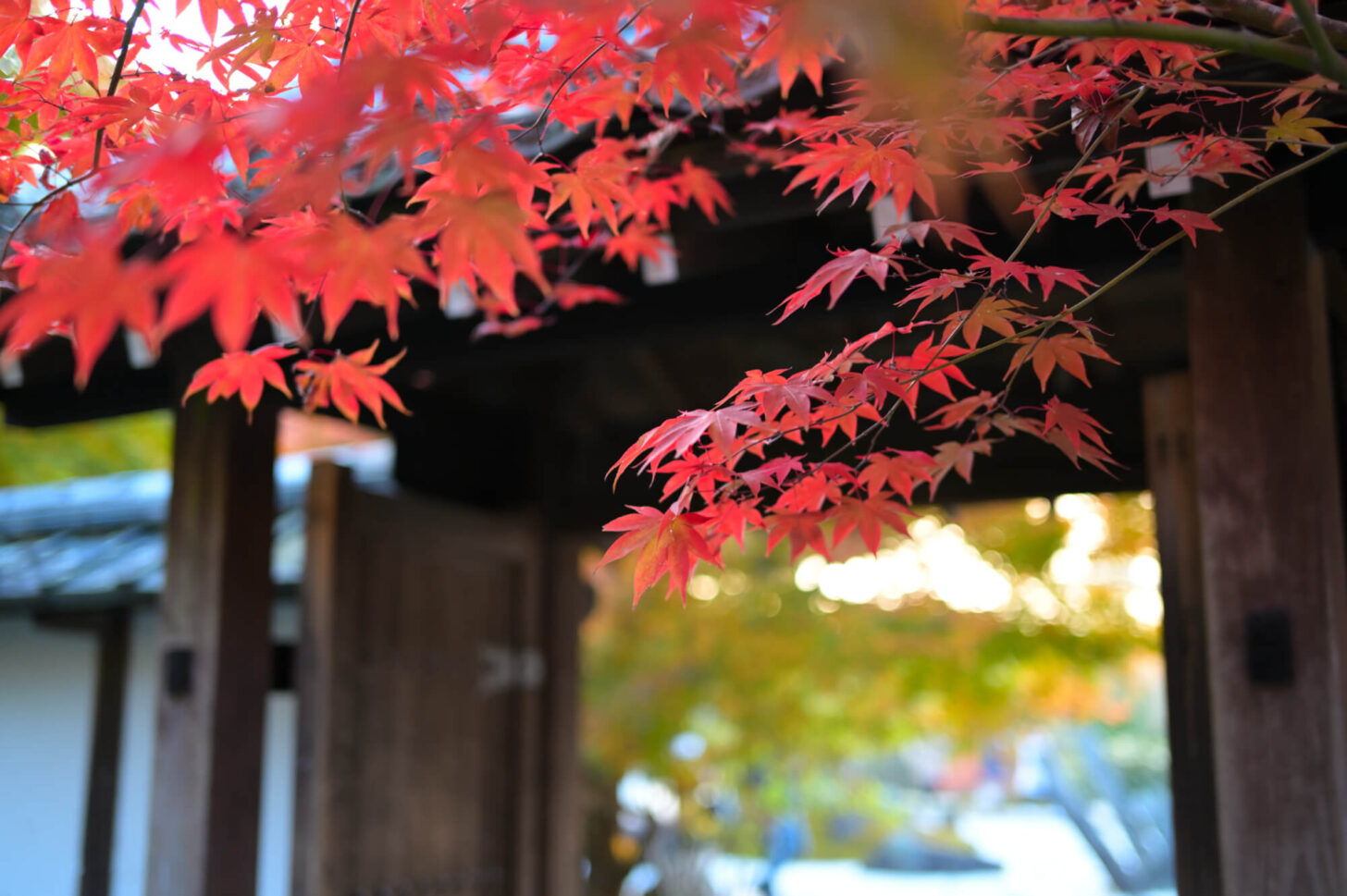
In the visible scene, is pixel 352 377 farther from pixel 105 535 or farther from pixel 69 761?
pixel 105 535

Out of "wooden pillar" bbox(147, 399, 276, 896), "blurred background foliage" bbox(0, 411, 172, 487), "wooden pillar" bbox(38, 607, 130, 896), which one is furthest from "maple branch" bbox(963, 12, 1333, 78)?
"blurred background foliage" bbox(0, 411, 172, 487)

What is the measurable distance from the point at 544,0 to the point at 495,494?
3.45m

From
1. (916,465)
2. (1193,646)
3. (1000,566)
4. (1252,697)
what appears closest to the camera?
(916,465)

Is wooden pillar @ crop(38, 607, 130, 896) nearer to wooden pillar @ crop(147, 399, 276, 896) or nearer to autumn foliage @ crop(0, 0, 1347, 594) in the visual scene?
wooden pillar @ crop(147, 399, 276, 896)

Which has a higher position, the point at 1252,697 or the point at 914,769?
the point at 1252,697

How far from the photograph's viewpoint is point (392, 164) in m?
2.44

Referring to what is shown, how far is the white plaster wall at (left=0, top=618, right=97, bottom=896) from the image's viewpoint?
13.4 ft

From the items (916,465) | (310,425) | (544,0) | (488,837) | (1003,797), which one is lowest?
(1003,797)

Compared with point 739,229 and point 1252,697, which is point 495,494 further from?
point 1252,697

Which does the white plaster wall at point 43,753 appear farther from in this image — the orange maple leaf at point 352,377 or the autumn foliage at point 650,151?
the orange maple leaf at point 352,377

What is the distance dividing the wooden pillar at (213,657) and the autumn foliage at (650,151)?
0.85 metres

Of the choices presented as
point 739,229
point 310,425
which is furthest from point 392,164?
point 310,425

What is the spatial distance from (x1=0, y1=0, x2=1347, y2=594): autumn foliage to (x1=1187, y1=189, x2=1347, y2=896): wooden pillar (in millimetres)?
200

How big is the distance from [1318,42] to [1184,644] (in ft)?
6.03
